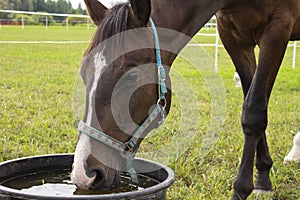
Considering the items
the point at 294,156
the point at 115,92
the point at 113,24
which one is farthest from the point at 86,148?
the point at 294,156

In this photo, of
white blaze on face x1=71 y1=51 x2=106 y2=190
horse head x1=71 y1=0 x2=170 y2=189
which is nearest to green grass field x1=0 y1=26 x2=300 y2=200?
horse head x1=71 y1=0 x2=170 y2=189

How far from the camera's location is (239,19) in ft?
7.59

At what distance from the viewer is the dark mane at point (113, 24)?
5.26 ft

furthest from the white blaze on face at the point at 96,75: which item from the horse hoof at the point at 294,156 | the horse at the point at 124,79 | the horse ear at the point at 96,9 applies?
the horse hoof at the point at 294,156

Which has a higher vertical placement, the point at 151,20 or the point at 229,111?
the point at 151,20

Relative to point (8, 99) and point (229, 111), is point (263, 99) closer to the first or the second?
point (229, 111)

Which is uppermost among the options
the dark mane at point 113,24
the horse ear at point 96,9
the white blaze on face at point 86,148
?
the horse ear at point 96,9

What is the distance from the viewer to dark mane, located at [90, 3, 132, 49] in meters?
1.60

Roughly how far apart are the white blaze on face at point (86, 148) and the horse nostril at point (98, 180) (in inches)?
0.7

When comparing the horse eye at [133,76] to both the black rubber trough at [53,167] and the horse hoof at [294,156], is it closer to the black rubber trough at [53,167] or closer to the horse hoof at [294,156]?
the black rubber trough at [53,167]

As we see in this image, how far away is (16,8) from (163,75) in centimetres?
2991

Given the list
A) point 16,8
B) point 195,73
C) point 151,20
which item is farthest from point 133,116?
point 16,8

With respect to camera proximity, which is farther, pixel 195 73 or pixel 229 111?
pixel 195 73

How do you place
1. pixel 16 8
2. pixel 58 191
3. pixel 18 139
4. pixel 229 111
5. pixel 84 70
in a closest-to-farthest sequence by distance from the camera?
pixel 84 70
pixel 58 191
pixel 18 139
pixel 229 111
pixel 16 8
